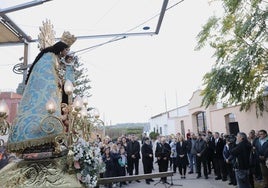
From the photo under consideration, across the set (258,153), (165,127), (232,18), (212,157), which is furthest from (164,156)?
(165,127)

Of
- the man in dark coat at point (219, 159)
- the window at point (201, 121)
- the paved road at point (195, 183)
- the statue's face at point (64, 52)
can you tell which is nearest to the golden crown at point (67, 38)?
the statue's face at point (64, 52)

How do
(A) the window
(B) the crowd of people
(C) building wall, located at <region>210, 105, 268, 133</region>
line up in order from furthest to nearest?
(A) the window
(C) building wall, located at <region>210, 105, 268, 133</region>
(B) the crowd of people

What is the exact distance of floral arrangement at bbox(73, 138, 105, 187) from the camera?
3117 millimetres

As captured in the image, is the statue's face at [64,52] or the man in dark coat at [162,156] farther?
the man in dark coat at [162,156]

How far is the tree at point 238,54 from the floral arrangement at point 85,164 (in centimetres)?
611

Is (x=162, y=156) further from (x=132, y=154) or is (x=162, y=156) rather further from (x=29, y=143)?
(x=29, y=143)

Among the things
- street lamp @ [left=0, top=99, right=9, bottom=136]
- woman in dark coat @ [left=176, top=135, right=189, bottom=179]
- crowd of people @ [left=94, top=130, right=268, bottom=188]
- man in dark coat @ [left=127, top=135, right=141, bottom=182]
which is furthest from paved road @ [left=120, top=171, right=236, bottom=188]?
street lamp @ [left=0, top=99, right=9, bottom=136]

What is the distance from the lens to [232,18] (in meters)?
9.18

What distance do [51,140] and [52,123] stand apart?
21cm

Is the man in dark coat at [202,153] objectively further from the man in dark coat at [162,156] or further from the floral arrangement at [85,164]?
the floral arrangement at [85,164]

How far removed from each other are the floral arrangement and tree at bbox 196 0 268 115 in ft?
20.0

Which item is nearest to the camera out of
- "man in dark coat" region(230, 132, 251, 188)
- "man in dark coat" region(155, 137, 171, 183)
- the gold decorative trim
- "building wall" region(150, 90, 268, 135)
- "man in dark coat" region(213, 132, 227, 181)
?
the gold decorative trim

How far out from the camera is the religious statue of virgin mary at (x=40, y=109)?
10.1 feet

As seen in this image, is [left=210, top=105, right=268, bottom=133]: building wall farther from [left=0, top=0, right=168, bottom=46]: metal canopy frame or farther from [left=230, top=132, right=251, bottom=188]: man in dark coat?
[left=0, top=0, right=168, bottom=46]: metal canopy frame
